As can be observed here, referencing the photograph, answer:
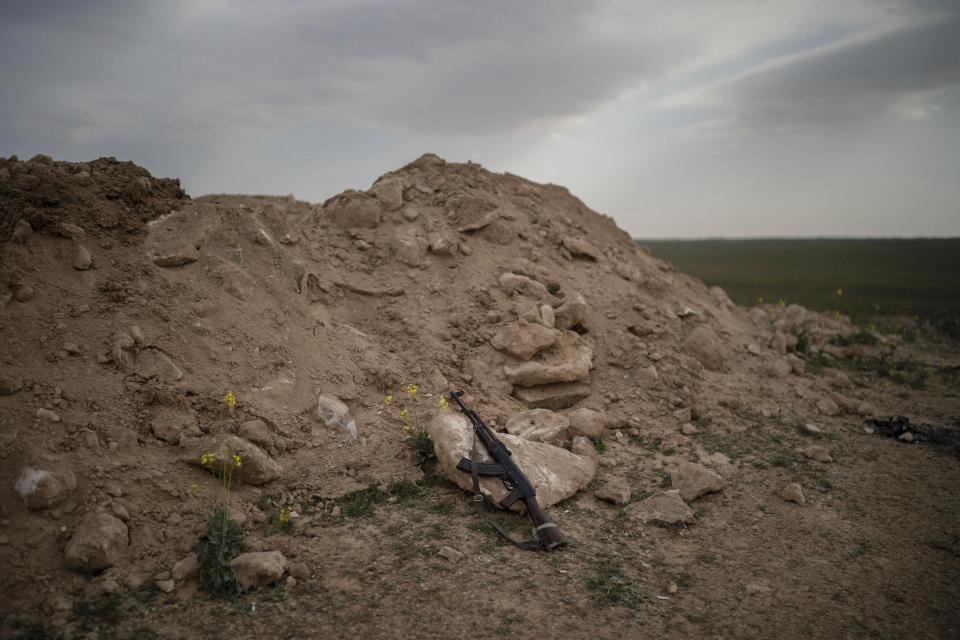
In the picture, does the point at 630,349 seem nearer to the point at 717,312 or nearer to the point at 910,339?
the point at 717,312

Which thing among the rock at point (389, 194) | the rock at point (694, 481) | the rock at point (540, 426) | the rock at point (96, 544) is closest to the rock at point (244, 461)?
the rock at point (96, 544)

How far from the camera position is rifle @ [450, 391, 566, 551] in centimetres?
433

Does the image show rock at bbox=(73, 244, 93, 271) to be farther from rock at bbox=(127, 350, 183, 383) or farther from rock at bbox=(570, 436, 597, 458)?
rock at bbox=(570, 436, 597, 458)

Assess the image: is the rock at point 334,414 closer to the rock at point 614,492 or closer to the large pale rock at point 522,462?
the large pale rock at point 522,462

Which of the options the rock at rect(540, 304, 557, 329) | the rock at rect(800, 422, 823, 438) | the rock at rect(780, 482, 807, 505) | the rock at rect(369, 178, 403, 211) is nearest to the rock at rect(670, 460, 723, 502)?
the rock at rect(780, 482, 807, 505)

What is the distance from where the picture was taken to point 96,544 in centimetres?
358

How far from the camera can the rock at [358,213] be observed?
26.8ft

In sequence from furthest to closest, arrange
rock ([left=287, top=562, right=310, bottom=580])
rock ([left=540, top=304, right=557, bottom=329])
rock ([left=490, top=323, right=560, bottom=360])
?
rock ([left=540, top=304, right=557, bottom=329]) → rock ([left=490, top=323, right=560, bottom=360]) → rock ([left=287, top=562, right=310, bottom=580])

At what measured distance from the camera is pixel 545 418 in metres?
6.07

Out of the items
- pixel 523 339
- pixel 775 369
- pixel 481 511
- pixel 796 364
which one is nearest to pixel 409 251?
pixel 523 339

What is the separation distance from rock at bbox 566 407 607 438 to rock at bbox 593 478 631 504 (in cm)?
87

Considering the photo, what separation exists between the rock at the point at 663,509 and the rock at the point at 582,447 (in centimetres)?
81

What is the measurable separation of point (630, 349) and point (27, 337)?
6798mm

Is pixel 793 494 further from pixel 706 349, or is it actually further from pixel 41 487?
pixel 41 487
